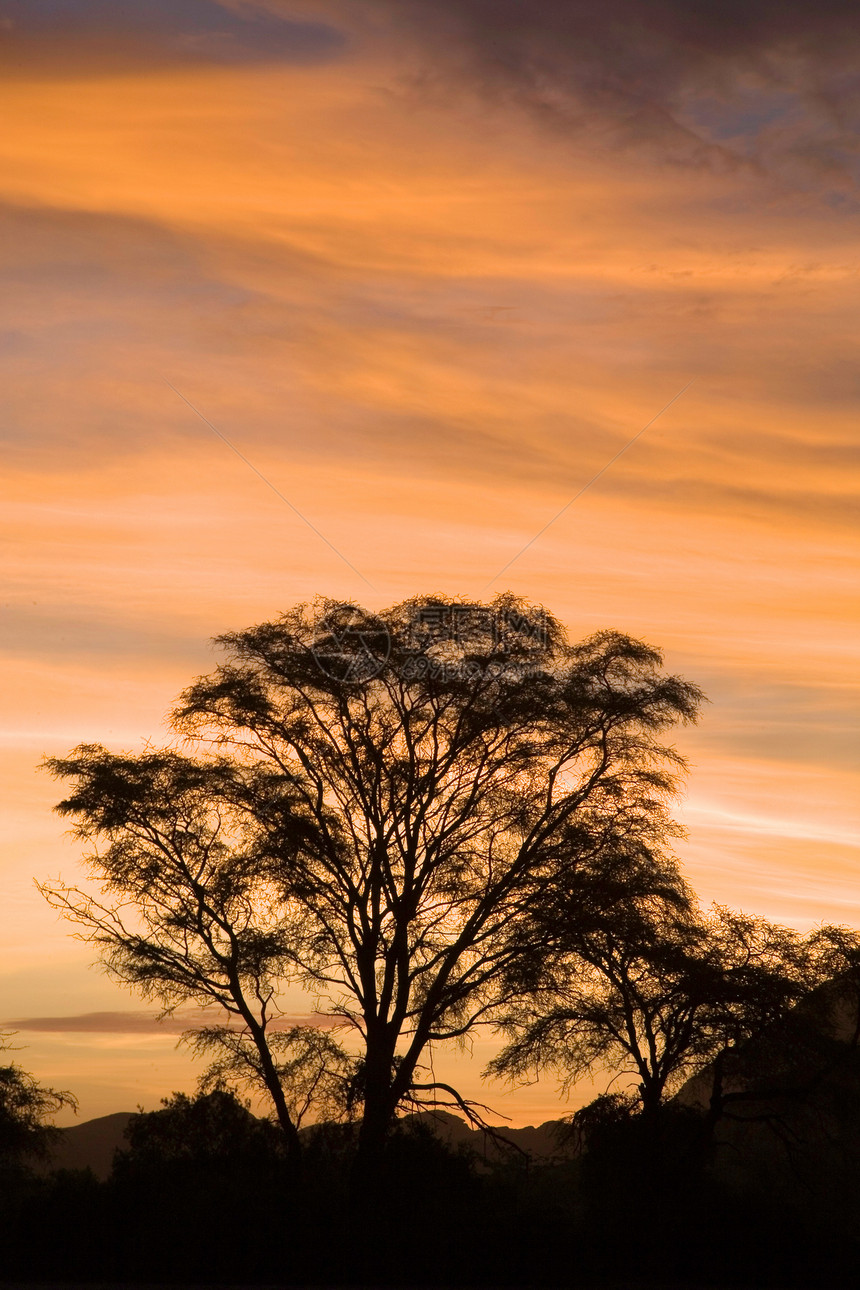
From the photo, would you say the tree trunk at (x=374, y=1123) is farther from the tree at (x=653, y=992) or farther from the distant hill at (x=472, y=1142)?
the tree at (x=653, y=992)

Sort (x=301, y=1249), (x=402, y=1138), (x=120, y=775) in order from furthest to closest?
(x=120, y=775), (x=402, y=1138), (x=301, y=1249)

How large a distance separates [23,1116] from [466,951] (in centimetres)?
1661

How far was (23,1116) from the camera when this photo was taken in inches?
1517

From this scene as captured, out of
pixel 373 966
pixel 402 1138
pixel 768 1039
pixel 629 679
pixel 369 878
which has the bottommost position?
pixel 402 1138

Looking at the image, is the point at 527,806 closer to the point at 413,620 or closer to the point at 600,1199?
the point at 413,620

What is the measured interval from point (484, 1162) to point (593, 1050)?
4.58 meters

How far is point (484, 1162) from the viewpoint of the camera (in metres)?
30.2

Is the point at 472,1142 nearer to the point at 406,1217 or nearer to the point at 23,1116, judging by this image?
the point at 406,1217

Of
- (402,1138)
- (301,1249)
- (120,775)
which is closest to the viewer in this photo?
(301,1249)

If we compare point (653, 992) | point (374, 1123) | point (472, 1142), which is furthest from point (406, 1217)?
point (653, 992)

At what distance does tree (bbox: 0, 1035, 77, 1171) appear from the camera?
37031mm

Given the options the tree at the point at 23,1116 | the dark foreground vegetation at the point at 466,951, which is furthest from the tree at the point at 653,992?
the tree at the point at 23,1116

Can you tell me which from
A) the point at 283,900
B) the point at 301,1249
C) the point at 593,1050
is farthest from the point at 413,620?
the point at 301,1249

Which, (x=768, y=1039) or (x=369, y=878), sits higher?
(x=369, y=878)
